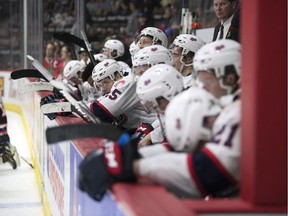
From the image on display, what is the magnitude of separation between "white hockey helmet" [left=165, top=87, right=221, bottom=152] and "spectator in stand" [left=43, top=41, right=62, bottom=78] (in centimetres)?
750

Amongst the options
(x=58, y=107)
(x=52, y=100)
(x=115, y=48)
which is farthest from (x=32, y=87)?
(x=115, y=48)

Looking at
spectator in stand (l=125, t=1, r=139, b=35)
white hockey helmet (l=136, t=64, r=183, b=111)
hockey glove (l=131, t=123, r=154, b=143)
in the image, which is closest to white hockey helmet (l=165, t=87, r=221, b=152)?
white hockey helmet (l=136, t=64, r=183, b=111)

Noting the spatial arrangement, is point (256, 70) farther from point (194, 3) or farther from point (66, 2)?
point (66, 2)

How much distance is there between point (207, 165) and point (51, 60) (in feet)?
25.7

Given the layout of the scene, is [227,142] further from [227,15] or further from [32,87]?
[227,15]

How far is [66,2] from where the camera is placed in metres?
12.1

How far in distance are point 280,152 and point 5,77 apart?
437 inches

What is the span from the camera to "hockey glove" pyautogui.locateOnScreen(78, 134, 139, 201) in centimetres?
182

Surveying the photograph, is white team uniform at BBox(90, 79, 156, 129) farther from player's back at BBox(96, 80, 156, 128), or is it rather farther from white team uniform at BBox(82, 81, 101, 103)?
white team uniform at BBox(82, 81, 101, 103)

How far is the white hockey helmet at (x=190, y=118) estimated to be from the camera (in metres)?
1.84

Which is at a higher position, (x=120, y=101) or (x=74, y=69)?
(x=120, y=101)

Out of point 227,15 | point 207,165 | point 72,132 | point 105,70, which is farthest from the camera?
point 105,70

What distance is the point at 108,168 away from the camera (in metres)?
1.82

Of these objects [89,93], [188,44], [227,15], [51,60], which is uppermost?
[227,15]
